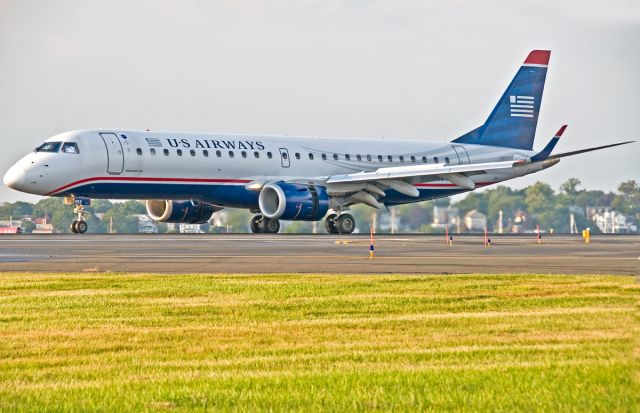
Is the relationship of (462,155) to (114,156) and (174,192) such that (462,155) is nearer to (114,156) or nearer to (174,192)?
(174,192)

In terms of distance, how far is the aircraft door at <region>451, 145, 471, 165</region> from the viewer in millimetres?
52344

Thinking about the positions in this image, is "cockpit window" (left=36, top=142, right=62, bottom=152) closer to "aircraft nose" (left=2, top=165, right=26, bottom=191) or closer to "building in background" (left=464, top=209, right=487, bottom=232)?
"aircraft nose" (left=2, top=165, right=26, bottom=191)

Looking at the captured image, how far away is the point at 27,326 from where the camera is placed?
13875mm

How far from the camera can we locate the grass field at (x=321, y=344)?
927 centimetres

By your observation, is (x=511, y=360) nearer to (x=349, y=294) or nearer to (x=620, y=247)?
(x=349, y=294)

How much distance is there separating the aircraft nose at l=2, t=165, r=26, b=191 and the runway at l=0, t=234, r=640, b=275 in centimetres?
711

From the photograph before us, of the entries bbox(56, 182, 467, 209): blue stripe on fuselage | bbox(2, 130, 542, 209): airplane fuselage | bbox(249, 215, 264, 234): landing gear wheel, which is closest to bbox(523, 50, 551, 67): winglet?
bbox(2, 130, 542, 209): airplane fuselage

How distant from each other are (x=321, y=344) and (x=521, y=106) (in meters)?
43.8

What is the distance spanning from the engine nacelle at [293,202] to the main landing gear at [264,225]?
216cm

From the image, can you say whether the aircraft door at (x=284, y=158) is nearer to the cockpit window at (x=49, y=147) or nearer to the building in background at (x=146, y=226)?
the cockpit window at (x=49, y=147)

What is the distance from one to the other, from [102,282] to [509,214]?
46.8 m

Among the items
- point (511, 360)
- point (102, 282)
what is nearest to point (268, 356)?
point (511, 360)

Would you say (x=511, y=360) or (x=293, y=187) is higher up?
(x=293, y=187)

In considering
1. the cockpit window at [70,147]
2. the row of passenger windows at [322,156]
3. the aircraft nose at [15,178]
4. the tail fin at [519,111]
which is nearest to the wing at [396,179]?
the row of passenger windows at [322,156]
